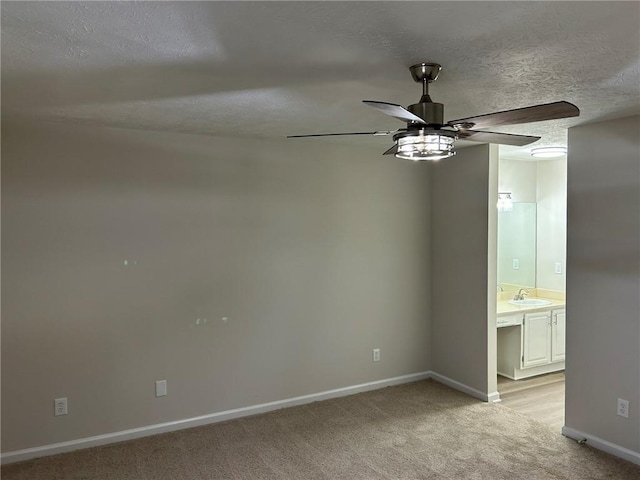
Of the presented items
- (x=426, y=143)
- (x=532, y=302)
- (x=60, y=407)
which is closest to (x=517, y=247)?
(x=532, y=302)

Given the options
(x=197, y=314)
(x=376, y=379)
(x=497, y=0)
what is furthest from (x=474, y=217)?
(x=497, y=0)

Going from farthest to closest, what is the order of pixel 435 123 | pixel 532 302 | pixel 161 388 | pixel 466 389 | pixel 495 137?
pixel 532 302
pixel 466 389
pixel 161 388
pixel 495 137
pixel 435 123

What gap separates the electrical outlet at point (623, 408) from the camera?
332cm

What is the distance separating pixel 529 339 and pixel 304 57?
4.18 metres

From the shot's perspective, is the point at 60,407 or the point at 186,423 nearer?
the point at 60,407

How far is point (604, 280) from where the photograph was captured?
11.3ft

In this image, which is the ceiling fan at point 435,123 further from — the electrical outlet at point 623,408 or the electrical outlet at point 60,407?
the electrical outlet at point 60,407

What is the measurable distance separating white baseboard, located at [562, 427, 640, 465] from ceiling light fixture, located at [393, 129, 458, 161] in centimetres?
266

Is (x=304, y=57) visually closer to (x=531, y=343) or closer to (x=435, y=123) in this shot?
(x=435, y=123)

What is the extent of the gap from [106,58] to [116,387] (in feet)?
8.28

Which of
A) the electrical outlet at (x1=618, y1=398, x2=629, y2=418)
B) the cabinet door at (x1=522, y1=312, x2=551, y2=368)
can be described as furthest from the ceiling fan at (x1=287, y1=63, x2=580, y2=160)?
the cabinet door at (x1=522, y1=312, x2=551, y2=368)

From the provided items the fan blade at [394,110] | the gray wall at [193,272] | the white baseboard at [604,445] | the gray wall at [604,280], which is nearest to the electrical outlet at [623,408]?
the gray wall at [604,280]

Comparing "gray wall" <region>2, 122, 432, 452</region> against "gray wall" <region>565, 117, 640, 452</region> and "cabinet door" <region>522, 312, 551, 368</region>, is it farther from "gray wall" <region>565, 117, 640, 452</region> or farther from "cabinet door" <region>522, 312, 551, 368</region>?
"gray wall" <region>565, 117, 640, 452</region>

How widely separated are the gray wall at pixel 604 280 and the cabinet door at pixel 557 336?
5.36 feet
